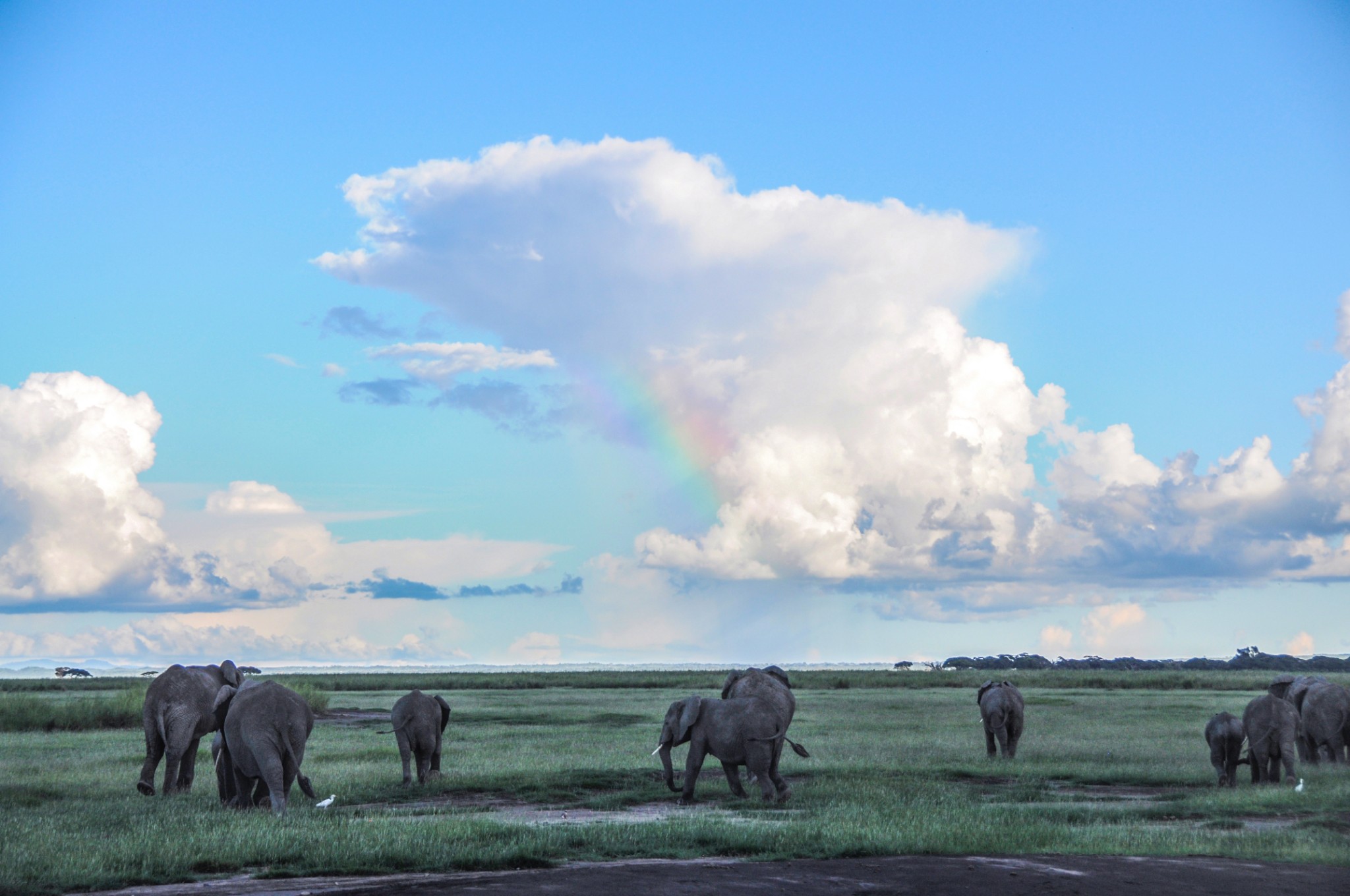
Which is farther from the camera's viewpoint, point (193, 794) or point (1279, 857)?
point (193, 794)

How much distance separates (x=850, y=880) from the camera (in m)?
12.7

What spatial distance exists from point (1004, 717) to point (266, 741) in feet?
60.4

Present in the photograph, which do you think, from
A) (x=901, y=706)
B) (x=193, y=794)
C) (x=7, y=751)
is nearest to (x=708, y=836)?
(x=193, y=794)

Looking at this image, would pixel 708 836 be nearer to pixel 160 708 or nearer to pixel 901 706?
pixel 160 708

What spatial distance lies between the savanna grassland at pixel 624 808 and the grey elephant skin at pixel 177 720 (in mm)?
786

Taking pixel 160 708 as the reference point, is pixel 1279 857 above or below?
below

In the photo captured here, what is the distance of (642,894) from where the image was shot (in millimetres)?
11539

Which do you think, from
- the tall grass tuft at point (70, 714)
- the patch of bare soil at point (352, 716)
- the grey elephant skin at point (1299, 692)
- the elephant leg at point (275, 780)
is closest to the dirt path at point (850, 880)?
the elephant leg at point (275, 780)

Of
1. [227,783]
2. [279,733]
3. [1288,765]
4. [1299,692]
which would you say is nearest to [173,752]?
[227,783]

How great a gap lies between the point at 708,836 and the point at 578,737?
2262cm

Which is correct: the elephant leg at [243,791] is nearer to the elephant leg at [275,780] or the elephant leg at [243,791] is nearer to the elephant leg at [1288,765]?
the elephant leg at [275,780]

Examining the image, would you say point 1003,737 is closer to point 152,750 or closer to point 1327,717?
point 1327,717

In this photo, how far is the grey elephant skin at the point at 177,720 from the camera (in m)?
21.2

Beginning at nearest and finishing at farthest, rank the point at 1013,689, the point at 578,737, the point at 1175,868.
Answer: the point at 1175,868, the point at 1013,689, the point at 578,737
